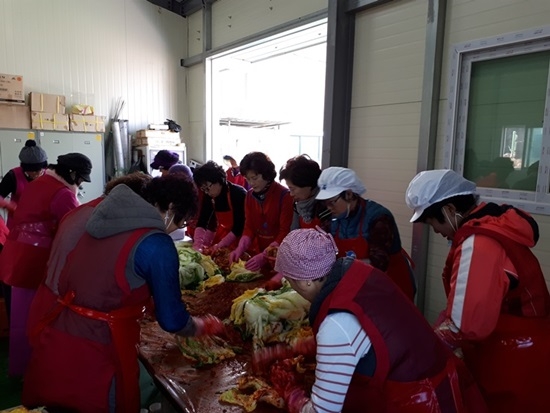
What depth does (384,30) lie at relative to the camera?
4.38 m

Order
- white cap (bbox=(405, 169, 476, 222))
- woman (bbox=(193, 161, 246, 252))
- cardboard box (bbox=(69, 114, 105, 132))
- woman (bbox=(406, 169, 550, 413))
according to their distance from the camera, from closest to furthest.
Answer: woman (bbox=(406, 169, 550, 413))
white cap (bbox=(405, 169, 476, 222))
woman (bbox=(193, 161, 246, 252))
cardboard box (bbox=(69, 114, 105, 132))

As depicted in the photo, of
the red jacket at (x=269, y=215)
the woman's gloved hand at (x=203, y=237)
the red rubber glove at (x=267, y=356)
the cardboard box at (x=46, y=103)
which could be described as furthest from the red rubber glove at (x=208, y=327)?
the cardboard box at (x=46, y=103)

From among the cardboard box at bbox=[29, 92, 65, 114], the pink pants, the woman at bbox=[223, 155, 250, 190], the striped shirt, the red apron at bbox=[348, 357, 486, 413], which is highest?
the cardboard box at bbox=[29, 92, 65, 114]

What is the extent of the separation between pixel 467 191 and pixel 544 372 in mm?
828

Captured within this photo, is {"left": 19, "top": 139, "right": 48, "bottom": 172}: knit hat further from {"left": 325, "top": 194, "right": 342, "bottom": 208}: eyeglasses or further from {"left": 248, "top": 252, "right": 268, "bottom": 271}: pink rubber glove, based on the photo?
{"left": 325, "top": 194, "right": 342, "bottom": 208}: eyeglasses

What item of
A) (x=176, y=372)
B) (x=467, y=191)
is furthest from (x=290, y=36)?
(x=176, y=372)

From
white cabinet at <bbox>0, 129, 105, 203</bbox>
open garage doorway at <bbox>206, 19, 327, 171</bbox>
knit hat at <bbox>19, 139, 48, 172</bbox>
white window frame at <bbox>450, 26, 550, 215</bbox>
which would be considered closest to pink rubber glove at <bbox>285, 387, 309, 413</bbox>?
white window frame at <bbox>450, 26, 550, 215</bbox>

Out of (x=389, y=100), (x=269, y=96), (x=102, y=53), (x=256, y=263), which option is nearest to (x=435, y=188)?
(x=256, y=263)

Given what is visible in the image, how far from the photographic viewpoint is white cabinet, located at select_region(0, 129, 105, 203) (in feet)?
20.2

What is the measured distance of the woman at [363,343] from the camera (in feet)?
4.08

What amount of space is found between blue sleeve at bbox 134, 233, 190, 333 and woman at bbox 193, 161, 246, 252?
6.35 ft

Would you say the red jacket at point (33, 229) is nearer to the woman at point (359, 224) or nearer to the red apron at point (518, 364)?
the woman at point (359, 224)

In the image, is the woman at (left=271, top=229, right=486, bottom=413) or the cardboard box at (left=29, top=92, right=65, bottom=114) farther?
the cardboard box at (left=29, top=92, right=65, bottom=114)

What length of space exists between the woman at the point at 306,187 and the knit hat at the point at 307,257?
56.8 inches
